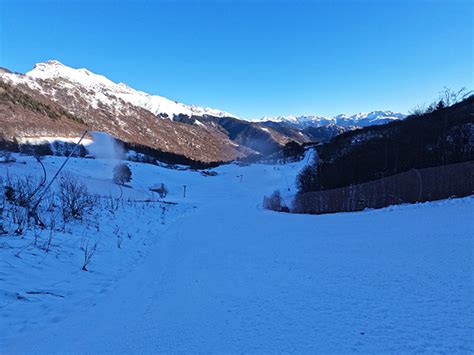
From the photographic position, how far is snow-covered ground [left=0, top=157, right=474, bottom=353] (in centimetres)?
268

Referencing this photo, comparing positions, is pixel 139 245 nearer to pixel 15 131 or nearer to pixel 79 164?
pixel 79 164

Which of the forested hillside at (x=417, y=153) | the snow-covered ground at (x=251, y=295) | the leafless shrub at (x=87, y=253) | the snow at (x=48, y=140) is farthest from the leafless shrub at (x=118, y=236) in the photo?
the snow at (x=48, y=140)

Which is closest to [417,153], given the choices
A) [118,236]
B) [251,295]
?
[118,236]

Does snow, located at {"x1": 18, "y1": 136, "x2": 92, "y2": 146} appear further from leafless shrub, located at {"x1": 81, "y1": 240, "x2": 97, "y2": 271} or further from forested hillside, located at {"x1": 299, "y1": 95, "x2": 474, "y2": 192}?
leafless shrub, located at {"x1": 81, "y1": 240, "x2": 97, "y2": 271}

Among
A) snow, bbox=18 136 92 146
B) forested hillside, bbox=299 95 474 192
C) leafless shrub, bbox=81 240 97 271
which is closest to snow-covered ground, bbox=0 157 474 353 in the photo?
leafless shrub, bbox=81 240 97 271

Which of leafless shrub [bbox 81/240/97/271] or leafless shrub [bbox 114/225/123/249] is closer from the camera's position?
leafless shrub [bbox 81/240/97/271]

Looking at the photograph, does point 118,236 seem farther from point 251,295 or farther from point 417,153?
point 417,153

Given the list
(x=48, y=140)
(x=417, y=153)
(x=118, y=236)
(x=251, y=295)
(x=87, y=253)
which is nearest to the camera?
(x=251, y=295)

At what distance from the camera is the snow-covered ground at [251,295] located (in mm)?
2684

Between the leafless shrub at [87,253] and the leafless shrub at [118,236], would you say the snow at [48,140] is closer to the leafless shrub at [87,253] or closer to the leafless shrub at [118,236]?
the leafless shrub at [118,236]

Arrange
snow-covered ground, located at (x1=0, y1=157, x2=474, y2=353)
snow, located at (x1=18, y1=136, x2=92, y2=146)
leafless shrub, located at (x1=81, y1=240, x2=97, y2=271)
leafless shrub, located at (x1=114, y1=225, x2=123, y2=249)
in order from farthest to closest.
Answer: snow, located at (x1=18, y1=136, x2=92, y2=146), leafless shrub, located at (x1=114, y1=225, x2=123, y2=249), leafless shrub, located at (x1=81, y1=240, x2=97, y2=271), snow-covered ground, located at (x1=0, y1=157, x2=474, y2=353)

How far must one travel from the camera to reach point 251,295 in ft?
12.5

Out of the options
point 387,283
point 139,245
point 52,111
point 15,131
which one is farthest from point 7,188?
point 52,111

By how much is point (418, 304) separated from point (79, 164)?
184 feet
